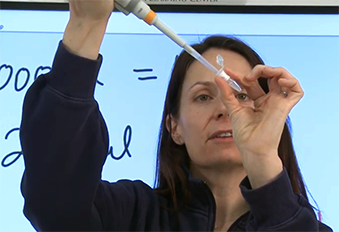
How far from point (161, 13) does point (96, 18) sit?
484mm

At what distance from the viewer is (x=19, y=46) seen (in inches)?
40.2

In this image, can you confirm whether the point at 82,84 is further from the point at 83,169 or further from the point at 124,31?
the point at 124,31

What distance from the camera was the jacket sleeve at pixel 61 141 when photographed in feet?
1.70

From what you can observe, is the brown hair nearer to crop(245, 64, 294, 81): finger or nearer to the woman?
the woman

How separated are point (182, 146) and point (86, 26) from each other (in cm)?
38

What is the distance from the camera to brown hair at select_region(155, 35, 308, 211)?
2.60 feet

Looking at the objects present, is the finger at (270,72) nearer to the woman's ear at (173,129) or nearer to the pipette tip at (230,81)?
the pipette tip at (230,81)

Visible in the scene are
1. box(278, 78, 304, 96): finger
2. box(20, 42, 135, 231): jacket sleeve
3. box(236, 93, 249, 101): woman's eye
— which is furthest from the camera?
box(236, 93, 249, 101): woman's eye

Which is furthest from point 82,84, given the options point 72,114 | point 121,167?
point 121,167

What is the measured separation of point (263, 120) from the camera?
64 centimetres

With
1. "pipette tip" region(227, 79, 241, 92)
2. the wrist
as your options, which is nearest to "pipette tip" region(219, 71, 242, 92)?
"pipette tip" region(227, 79, 241, 92)

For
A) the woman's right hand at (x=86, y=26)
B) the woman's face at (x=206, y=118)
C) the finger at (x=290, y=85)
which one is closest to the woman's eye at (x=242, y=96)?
the woman's face at (x=206, y=118)

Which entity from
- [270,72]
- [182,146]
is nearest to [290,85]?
[270,72]

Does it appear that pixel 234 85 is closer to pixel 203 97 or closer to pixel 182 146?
pixel 203 97
